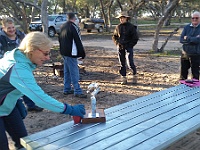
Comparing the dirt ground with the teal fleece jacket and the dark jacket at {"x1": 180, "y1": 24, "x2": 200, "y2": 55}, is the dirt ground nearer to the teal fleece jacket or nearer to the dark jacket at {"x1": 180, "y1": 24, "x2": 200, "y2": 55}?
the dark jacket at {"x1": 180, "y1": 24, "x2": 200, "y2": 55}

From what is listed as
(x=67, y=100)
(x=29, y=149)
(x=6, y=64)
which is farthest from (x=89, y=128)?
(x=67, y=100)

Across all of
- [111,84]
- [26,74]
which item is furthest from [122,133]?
[111,84]

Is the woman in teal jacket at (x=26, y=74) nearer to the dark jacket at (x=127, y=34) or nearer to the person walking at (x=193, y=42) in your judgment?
the person walking at (x=193, y=42)

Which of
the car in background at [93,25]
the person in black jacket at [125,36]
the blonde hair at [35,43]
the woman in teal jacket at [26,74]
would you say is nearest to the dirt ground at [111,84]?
the person in black jacket at [125,36]

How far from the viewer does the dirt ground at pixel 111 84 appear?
4.28m

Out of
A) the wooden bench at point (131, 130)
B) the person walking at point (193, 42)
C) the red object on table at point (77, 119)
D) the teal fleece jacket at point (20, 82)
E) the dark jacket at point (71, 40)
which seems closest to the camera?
the teal fleece jacket at point (20, 82)

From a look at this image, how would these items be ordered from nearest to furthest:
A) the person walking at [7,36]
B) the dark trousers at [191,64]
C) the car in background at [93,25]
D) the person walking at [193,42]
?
the person walking at [7,36] → the person walking at [193,42] → the dark trousers at [191,64] → the car in background at [93,25]

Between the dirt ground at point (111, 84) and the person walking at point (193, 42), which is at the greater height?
the person walking at point (193, 42)

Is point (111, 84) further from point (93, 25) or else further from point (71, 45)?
point (93, 25)

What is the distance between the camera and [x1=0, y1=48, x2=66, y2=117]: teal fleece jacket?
79.7 inches

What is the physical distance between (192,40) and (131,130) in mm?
3515

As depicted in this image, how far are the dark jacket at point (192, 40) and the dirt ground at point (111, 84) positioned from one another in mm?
1123

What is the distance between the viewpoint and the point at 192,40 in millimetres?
5391

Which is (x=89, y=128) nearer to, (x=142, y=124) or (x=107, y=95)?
(x=142, y=124)
